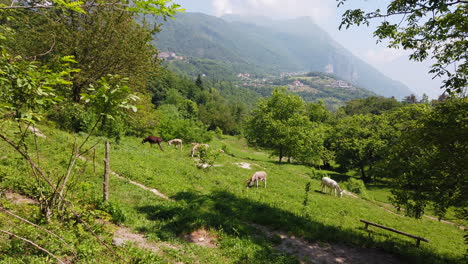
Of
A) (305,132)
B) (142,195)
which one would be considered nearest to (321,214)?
(142,195)

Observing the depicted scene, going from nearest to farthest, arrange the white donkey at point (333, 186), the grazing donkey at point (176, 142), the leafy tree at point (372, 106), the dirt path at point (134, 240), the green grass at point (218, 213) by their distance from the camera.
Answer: the dirt path at point (134, 240), the green grass at point (218, 213), the white donkey at point (333, 186), the grazing donkey at point (176, 142), the leafy tree at point (372, 106)

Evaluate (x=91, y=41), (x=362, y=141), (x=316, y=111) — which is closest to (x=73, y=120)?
(x=91, y=41)

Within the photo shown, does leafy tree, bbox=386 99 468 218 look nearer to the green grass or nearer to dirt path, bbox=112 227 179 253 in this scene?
the green grass

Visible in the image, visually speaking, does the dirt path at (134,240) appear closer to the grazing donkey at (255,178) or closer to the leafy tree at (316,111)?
the grazing donkey at (255,178)

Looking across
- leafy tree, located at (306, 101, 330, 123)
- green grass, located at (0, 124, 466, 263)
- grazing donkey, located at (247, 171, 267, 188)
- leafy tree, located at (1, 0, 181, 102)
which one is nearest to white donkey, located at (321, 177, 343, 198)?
green grass, located at (0, 124, 466, 263)

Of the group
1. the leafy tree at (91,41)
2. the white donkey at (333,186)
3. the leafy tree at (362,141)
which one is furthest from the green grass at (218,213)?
the leafy tree at (362,141)

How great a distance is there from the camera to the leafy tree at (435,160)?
27.7ft

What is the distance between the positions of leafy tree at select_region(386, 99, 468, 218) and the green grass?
4.50 metres

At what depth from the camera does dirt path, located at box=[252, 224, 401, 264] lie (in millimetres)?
10547

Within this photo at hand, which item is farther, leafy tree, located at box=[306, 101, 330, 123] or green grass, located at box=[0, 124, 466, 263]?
leafy tree, located at box=[306, 101, 330, 123]

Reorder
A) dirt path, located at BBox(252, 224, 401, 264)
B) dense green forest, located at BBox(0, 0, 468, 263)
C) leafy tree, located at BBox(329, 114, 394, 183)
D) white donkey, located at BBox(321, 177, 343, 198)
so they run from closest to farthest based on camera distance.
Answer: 1. dense green forest, located at BBox(0, 0, 468, 263)
2. dirt path, located at BBox(252, 224, 401, 264)
3. white donkey, located at BBox(321, 177, 343, 198)
4. leafy tree, located at BBox(329, 114, 394, 183)

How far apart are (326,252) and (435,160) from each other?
238 inches

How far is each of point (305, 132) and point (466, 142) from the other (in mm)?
36246

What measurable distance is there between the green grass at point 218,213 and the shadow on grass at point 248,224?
1.6 inches
